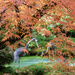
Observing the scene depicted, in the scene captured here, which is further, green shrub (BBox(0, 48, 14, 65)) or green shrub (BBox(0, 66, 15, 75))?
green shrub (BBox(0, 66, 15, 75))

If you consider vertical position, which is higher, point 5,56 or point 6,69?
point 5,56

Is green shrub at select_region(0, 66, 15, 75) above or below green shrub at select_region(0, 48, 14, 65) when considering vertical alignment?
below

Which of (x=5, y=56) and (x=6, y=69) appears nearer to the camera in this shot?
(x=5, y=56)

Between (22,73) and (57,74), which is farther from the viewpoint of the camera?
(22,73)

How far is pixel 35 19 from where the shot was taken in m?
2.60

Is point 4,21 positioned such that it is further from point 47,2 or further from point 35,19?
point 47,2

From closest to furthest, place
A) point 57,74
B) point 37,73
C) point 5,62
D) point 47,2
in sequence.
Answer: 1. point 47,2
2. point 57,74
3. point 5,62
4. point 37,73

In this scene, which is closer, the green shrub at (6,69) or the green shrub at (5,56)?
the green shrub at (5,56)

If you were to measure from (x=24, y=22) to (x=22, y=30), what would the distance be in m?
0.28

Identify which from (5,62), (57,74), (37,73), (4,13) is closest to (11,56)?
(5,62)

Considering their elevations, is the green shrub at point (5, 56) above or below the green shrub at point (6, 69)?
above

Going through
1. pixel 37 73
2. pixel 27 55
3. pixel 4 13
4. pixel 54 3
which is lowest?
pixel 27 55

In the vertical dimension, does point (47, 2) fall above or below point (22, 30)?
above

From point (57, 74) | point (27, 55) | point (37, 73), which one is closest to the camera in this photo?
point (57, 74)
